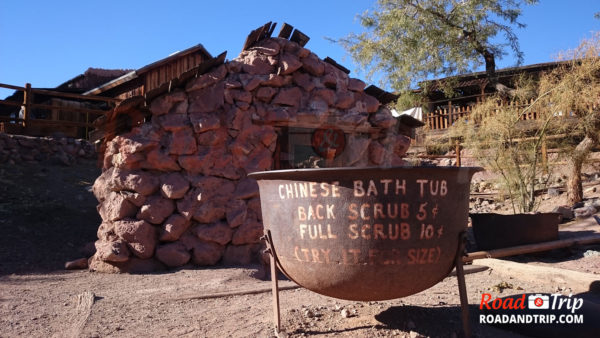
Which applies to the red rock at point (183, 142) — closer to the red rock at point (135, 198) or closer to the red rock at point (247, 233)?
the red rock at point (135, 198)

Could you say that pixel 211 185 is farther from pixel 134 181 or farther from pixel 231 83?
pixel 231 83

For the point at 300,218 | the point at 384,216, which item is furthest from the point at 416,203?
the point at 300,218

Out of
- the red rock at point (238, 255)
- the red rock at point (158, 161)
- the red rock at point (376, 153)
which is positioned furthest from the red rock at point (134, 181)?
the red rock at point (376, 153)

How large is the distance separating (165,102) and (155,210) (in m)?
1.47

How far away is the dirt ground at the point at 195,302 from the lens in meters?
3.09

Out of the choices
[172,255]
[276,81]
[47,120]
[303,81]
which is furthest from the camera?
[47,120]

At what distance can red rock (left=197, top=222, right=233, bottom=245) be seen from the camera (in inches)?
218

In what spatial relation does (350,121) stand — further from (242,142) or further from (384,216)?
(384,216)

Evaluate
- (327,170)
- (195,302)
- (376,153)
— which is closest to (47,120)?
(376,153)

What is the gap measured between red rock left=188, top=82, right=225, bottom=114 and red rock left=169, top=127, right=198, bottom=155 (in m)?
0.31

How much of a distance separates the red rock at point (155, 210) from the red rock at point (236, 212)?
0.76 m

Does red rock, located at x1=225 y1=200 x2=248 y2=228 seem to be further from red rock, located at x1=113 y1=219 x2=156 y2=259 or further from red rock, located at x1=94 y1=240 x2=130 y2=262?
red rock, located at x1=94 y1=240 x2=130 y2=262

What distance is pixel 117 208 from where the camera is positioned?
548cm

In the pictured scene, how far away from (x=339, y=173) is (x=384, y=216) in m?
0.35
